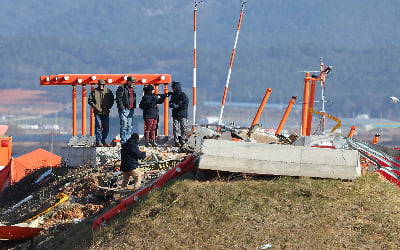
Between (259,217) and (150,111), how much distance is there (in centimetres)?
917

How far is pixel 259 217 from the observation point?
492 inches

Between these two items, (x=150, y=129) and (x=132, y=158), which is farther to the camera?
(x=150, y=129)

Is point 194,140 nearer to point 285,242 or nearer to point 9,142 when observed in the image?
point 285,242

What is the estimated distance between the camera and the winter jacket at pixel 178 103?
69.6 feet

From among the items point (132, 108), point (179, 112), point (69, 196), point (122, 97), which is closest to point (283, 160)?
point (69, 196)

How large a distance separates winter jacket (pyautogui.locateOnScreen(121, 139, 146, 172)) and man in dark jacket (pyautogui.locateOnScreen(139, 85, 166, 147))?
187 inches

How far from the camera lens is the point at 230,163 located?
46.0 feet

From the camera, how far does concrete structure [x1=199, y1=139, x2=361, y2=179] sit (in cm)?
1377

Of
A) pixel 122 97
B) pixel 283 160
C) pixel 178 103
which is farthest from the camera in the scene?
pixel 178 103

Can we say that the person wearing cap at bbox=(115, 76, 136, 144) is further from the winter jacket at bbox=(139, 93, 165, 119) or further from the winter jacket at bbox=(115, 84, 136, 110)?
the winter jacket at bbox=(139, 93, 165, 119)

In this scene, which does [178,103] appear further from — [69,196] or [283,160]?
[283,160]

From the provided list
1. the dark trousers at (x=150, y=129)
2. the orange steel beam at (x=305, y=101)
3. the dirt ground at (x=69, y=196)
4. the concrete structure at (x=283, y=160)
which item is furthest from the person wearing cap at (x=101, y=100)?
the concrete structure at (x=283, y=160)

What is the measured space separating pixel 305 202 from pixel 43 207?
695 cm

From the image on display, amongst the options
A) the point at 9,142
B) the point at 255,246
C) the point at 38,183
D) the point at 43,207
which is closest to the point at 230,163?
the point at 255,246
